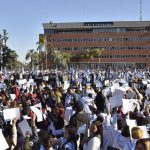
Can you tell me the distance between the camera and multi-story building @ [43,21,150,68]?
4628 inches

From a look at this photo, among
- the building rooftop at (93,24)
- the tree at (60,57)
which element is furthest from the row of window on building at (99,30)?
the tree at (60,57)

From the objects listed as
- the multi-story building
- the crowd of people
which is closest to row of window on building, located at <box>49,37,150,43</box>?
the multi-story building

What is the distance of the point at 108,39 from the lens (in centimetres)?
11806

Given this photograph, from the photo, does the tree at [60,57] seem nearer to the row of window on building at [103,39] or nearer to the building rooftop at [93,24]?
the row of window on building at [103,39]

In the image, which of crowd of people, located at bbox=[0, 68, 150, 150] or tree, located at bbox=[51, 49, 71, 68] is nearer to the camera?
crowd of people, located at bbox=[0, 68, 150, 150]

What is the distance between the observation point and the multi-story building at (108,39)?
11756cm

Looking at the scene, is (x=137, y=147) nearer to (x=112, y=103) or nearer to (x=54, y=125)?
(x=54, y=125)

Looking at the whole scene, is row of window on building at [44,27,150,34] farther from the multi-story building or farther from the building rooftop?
the building rooftop

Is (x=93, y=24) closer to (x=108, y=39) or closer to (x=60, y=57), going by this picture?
(x=108, y=39)

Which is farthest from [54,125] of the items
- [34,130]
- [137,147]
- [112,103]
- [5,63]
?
[5,63]

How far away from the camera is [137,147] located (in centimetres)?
558

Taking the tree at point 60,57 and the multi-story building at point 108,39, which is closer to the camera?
the tree at point 60,57

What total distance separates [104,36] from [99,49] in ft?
11.1

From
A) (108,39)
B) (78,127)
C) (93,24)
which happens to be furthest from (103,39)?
(78,127)
